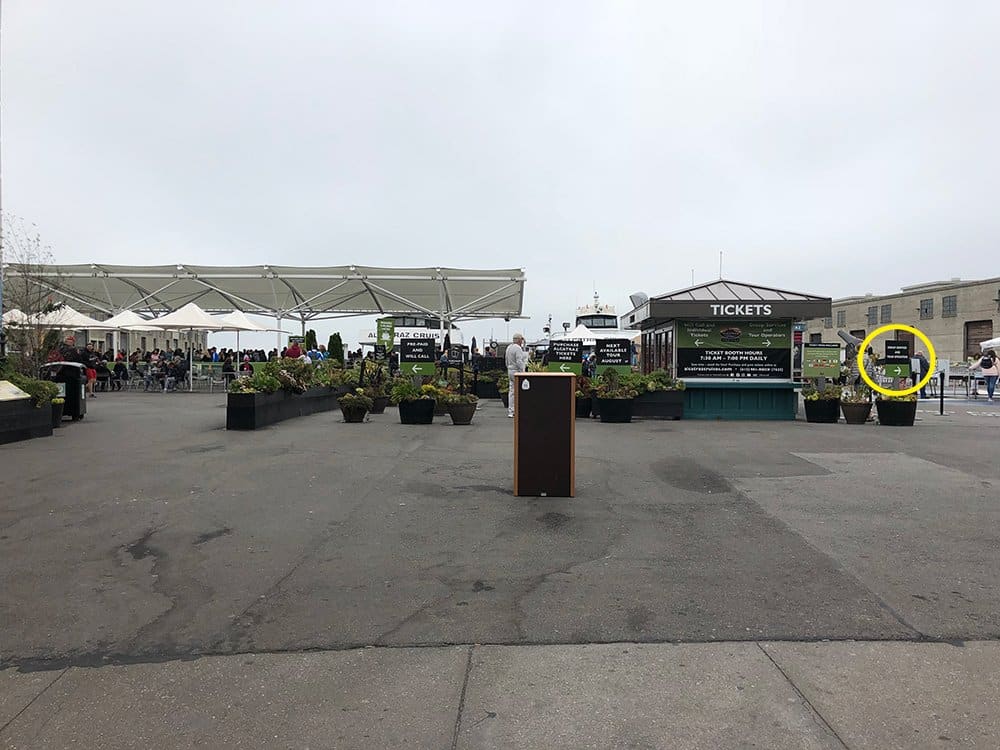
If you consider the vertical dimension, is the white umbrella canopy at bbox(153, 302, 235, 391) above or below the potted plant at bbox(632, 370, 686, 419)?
above

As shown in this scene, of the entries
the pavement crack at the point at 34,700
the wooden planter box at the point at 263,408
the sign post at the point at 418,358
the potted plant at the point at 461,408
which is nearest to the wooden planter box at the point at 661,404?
the potted plant at the point at 461,408

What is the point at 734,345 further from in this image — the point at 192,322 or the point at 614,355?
the point at 192,322

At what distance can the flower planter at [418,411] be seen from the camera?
15.9m

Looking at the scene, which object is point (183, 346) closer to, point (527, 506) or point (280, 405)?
point (280, 405)

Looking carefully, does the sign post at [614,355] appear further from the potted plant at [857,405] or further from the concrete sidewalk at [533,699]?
the concrete sidewalk at [533,699]

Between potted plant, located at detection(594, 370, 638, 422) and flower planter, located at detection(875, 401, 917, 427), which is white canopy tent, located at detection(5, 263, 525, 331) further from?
flower planter, located at detection(875, 401, 917, 427)

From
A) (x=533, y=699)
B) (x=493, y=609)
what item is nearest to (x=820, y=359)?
(x=493, y=609)

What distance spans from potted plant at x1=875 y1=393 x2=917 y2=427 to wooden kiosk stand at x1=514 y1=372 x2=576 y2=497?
34.7 ft

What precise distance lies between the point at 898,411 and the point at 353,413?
11.0 meters

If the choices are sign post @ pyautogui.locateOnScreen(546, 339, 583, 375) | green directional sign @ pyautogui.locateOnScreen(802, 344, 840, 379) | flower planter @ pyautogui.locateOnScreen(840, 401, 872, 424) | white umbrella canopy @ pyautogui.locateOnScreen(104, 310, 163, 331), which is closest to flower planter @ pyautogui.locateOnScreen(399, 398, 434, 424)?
sign post @ pyautogui.locateOnScreen(546, 339, 583, 375)

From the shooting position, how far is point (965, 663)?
408 centimetres

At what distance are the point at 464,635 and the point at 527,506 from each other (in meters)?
3.44

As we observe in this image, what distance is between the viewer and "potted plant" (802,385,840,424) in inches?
670

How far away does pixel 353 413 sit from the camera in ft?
53.0
